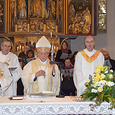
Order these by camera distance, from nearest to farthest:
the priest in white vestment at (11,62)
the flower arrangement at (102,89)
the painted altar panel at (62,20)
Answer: the flower arrangement at (102,89) < the priest in white vestment at (11,62) < the painted altar panel at (62,20)

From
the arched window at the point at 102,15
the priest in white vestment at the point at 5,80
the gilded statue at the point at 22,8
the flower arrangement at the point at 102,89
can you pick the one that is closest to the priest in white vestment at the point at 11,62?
the priest in white vestment at the point at 5,80

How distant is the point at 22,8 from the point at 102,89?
407 inches

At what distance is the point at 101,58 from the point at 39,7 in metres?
8.20

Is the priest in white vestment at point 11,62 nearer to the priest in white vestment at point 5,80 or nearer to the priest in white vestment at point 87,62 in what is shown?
the priest in white vestment at point 5,80

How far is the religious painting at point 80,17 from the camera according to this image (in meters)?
13.2

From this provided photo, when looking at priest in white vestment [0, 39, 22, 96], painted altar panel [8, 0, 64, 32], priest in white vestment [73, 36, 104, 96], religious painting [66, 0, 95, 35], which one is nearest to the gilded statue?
painted altar panel [8, 0, 64, 32]

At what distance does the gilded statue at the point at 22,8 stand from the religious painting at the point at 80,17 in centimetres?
220

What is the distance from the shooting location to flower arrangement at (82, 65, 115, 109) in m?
4.07

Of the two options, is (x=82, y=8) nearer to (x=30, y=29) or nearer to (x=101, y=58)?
(x=30, y=29)

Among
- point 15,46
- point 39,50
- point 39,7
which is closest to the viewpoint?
point 39,50

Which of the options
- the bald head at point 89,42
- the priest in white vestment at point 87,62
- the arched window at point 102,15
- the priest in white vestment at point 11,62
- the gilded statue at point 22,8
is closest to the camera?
the bald head at point 89,42

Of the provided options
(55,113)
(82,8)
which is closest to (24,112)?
(55,113)

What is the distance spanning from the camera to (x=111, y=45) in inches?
554

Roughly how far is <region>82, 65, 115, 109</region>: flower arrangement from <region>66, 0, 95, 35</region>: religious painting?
354 inches
